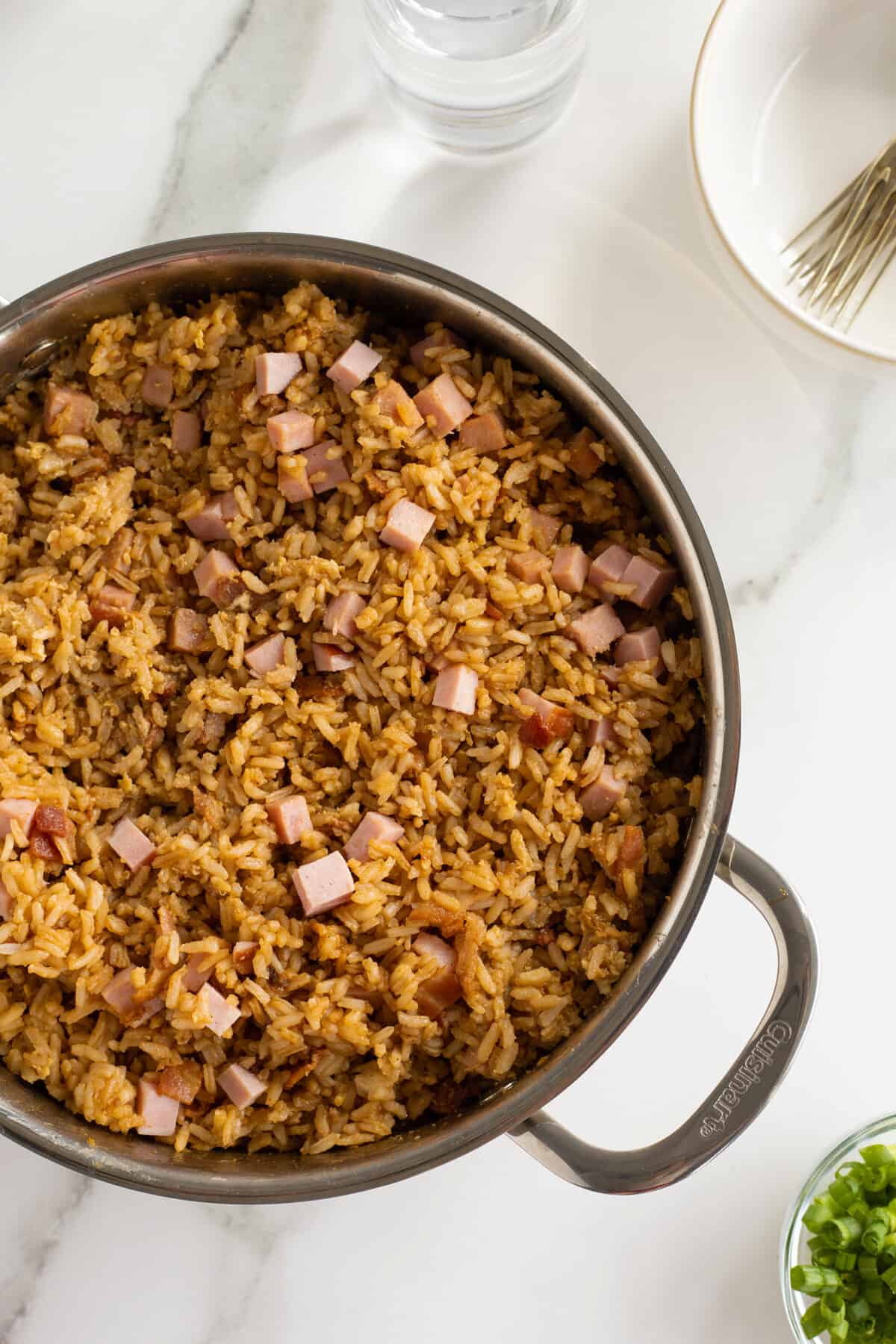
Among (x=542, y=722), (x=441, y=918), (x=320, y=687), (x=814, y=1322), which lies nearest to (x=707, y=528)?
(x=542, y=722)

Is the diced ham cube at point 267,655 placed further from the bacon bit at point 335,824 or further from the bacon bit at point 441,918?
the bacon bit at point 441,918

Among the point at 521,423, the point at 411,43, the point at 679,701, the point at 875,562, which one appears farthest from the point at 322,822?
the point at 411,43

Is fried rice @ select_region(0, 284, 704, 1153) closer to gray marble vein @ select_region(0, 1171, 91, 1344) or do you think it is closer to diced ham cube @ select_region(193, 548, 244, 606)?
diced ham cube @ select_region(193, 548, 244, 606)

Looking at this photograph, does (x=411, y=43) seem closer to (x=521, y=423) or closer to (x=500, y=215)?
(x=500, y=215)

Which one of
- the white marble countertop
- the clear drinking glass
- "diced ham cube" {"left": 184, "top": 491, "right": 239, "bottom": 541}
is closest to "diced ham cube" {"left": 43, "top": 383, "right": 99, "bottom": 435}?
"diced ham cube" {"left": 184, "top": 491, "right": 239, "bottom": 541}

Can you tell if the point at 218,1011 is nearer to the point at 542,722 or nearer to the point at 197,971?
the point at 197,971
